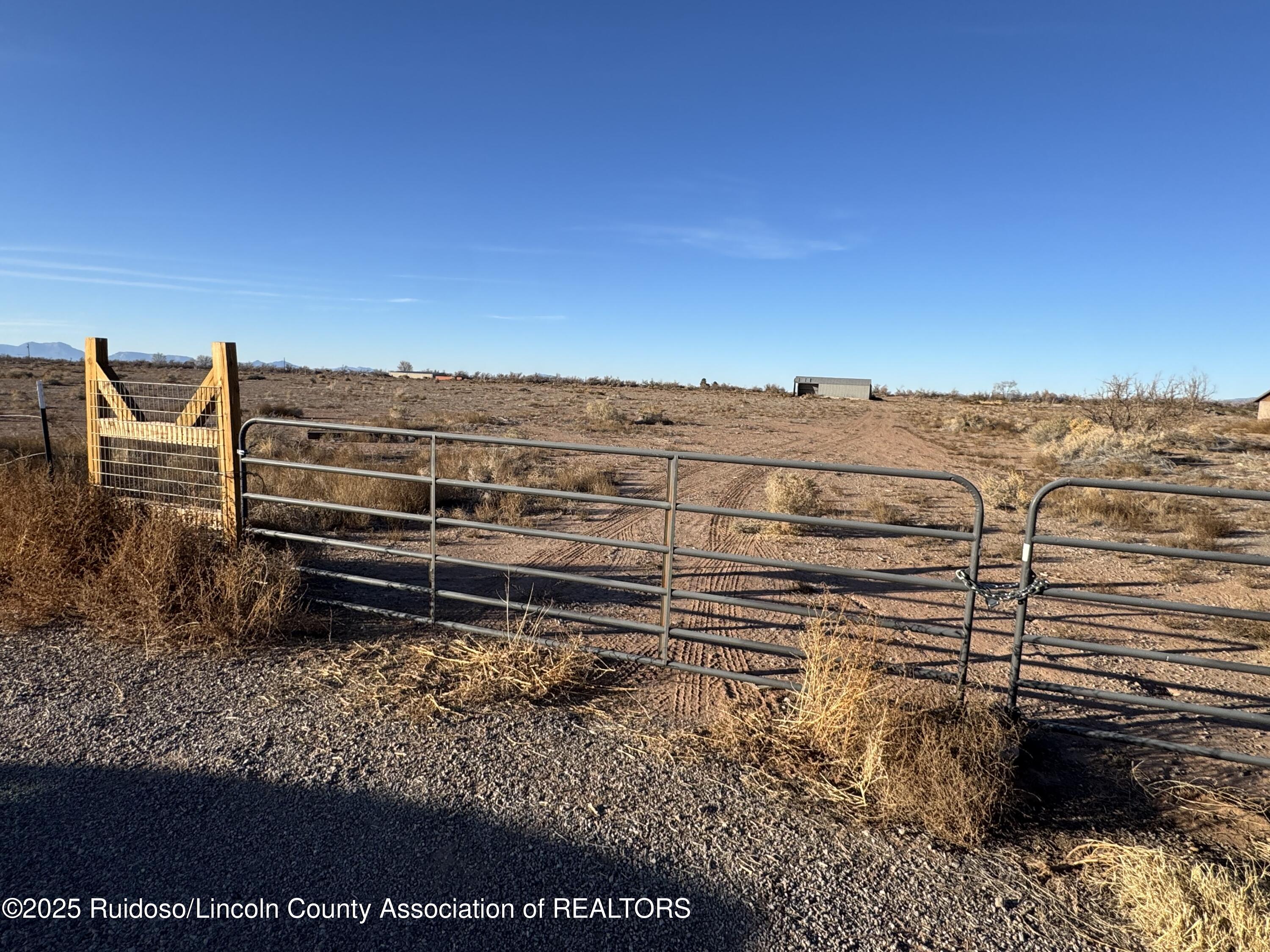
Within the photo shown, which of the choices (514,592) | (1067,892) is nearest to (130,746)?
(514,592)

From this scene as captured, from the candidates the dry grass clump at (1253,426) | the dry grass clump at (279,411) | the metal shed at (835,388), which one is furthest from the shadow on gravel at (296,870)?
the metal shed at (835,388)

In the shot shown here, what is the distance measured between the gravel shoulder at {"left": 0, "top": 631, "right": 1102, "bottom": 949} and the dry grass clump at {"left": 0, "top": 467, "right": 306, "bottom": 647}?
1.05 m

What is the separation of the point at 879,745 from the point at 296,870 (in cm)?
296

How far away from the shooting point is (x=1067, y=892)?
3.30 metres

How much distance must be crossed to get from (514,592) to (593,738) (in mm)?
3387

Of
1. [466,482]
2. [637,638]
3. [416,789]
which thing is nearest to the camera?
[416,789]

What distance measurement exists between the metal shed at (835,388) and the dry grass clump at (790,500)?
8475 centimetres

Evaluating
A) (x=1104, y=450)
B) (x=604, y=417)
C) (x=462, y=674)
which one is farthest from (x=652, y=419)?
(x=462, y=674)

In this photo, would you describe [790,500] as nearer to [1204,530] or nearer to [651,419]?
[1204,530]

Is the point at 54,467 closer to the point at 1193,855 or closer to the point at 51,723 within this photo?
the point at 51,723

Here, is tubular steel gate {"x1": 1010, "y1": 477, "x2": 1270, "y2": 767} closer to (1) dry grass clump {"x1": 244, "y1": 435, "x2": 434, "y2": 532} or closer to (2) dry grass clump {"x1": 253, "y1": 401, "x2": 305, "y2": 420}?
(1) dry grass clump {"x1": 244, "y1": 435, "x2": 434, "y2": 532}

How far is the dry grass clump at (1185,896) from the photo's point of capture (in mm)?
2855

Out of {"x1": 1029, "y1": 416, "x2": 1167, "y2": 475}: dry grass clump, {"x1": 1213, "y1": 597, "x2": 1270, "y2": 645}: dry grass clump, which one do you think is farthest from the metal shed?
{"x1": 1213, "y1": 597, "x2": 1270, "y2": 645}: dry grass clump

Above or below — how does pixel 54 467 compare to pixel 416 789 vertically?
above
